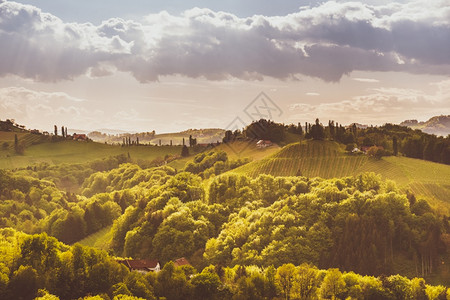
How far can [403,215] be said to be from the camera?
324 feet

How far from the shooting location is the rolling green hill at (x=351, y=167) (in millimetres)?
121750

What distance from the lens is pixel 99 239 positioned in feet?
443

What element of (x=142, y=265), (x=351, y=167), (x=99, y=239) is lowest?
(x=99, y=239)

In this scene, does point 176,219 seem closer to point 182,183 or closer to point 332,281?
point 182,183

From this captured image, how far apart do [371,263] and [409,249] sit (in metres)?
9.75

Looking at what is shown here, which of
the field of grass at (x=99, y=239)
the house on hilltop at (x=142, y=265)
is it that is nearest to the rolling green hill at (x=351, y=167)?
the field of grass at (x=99, y=239)

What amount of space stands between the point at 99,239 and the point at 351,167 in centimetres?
8432

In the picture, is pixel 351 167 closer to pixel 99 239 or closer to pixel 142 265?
pixel 99 239

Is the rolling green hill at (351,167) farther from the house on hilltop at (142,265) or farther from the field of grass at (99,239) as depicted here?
the house on hilltop at (142,265)

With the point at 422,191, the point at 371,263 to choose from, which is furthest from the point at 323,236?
the point at 422,191

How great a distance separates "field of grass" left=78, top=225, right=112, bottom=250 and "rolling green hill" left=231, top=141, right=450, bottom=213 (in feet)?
182

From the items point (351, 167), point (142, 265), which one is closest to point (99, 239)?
point (142, 265)

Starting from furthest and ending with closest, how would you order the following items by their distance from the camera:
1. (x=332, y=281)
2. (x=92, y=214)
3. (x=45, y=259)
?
1. (x=92, y=214)
2. (x=332, y=281)
3. (x=45, y=259)

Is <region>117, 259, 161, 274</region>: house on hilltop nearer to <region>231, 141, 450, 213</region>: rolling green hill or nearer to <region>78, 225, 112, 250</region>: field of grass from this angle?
<region>78, 225, 112, 250</region>: field of grass
